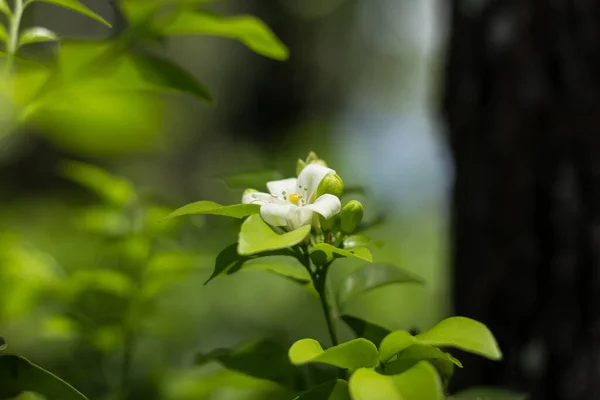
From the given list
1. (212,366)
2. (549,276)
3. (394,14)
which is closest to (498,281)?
(549,276)

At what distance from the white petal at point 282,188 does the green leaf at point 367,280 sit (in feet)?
0.30

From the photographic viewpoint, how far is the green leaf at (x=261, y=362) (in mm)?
508

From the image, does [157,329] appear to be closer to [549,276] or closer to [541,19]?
[549,276]

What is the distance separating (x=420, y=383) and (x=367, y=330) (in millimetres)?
141

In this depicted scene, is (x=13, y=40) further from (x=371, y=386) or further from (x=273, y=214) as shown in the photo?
(x=371, y=386)

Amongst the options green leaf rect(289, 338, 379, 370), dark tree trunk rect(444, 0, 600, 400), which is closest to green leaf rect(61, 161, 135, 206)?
green leaf rect(289, 338, 379, 370)

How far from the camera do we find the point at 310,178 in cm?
48

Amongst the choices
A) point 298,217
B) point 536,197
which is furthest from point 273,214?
point 536,197

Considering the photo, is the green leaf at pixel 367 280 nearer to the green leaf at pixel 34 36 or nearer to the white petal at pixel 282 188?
the white petal at pixel 282 188

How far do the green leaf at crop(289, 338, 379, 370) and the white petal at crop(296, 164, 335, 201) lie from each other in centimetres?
13

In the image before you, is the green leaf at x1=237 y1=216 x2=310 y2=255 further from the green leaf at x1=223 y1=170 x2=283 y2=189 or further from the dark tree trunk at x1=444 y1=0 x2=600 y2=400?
the dark tree trunk at x1=444 y1=0 x2=600 y2=400

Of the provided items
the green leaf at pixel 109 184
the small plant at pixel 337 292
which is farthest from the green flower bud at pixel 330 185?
the green leaf at pixel 109 184

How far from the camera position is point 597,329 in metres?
0.99

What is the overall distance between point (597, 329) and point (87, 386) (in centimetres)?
76
